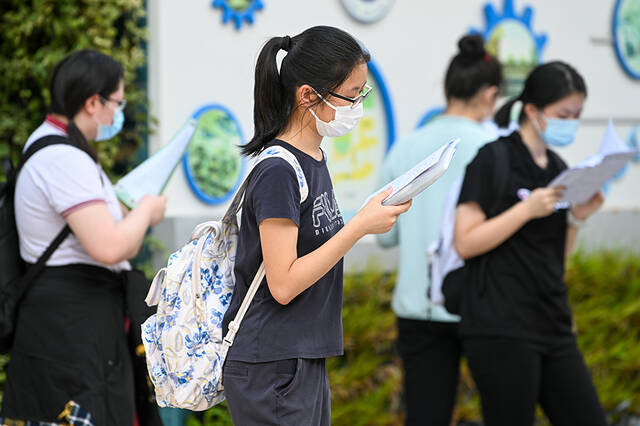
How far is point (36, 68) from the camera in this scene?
4.12 meters

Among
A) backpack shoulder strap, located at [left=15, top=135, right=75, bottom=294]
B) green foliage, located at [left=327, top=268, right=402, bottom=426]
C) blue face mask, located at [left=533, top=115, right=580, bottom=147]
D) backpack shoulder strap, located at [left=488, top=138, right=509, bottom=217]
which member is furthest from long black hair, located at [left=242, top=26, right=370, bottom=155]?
green foliage, located at [left=327, top=268, right=402, bottom=426]

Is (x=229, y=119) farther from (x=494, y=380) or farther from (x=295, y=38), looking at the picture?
(x=295, y=38)

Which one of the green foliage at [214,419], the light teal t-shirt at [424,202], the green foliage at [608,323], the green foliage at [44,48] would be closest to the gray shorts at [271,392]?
the light teal t-shirt at [424,202]

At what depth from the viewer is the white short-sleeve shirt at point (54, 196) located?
9.10ft

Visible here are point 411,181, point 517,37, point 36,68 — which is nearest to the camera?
point 411,181

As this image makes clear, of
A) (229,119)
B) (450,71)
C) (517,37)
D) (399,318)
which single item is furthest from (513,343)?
(517,37)

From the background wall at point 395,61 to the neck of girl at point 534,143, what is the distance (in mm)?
1721

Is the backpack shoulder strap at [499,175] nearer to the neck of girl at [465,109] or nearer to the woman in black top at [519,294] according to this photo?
the woman in black top at [519,294]

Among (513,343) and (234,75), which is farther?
(234,75)

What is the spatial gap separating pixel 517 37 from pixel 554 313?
3121mm

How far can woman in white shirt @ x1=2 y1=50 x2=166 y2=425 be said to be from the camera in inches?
109

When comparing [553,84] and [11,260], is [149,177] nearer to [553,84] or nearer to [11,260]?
[11,260]

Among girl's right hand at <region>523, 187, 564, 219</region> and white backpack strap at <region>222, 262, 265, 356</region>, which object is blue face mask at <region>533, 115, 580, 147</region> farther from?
white backpack strap at <region>222, 262, 265, 356</region>

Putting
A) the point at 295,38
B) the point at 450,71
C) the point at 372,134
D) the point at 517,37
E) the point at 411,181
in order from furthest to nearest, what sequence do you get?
the point at 517,37 → the point at 372,134 → the point at 450,71 → the point at 295,38 → the point at 411,181
